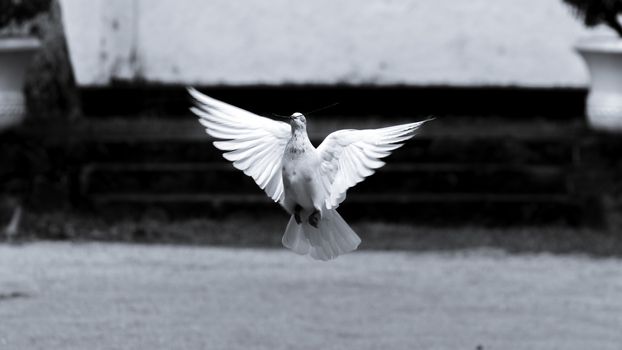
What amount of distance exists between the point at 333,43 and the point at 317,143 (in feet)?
4.79

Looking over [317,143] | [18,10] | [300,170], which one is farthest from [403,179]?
[300,170]

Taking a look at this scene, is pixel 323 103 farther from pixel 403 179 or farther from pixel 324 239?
pixel 324 239

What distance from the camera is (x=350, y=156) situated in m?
5.57

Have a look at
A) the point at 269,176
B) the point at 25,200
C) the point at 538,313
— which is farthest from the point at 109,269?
the point at 269,176

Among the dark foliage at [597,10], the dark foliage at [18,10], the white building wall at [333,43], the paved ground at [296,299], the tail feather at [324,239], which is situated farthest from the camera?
the white building wall at [333,43]

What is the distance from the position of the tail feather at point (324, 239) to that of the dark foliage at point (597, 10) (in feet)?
8.82

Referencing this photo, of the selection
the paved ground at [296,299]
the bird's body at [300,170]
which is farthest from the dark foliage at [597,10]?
the bird's body at [300,170]

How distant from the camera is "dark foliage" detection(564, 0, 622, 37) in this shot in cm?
775

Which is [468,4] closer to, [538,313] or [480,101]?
[480,101]

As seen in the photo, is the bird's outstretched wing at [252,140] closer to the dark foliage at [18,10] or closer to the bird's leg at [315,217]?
the bird's leg at [315,217]

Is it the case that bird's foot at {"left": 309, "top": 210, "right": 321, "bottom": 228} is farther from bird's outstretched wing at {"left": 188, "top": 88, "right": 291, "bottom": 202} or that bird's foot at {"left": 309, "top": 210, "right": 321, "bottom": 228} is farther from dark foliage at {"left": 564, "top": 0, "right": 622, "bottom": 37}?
dark foliage at {"left": 564, "top": 0, "right": 622, "bottom": 37}

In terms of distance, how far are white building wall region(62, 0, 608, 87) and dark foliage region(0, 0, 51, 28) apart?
5.07 ft

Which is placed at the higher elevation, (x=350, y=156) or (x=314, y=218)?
(x=350, y=156)

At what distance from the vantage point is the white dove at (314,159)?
5395mm
